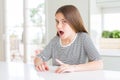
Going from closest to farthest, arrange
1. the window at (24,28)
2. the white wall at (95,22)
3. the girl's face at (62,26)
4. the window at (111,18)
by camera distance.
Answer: the girl's face at (62,26) < the white wall at (95,22) < the window at (111,18) < the window at (24,28)

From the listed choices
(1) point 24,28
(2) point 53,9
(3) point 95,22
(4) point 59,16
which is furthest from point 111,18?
(4) point 59,16

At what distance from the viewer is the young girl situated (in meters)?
1.54

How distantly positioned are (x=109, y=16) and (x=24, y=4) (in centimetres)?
145

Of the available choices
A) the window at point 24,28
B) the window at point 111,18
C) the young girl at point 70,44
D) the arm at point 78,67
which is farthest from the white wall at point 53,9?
the arm at point 78,67

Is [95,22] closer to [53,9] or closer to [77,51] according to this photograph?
[53,9]

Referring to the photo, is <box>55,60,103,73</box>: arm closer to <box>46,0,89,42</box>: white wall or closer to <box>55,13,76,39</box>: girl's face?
<box>55,13,76,39</box>: girl's face

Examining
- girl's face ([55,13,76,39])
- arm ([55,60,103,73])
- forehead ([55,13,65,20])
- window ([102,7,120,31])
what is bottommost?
arm ([55,60,103,73])

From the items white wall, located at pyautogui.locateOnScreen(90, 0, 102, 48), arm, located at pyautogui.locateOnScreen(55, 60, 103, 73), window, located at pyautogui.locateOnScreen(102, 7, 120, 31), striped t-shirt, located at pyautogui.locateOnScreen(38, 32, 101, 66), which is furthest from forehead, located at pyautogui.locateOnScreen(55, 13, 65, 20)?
window, located at pyautogui.locateOnScreen(102, 7, 120, 31)

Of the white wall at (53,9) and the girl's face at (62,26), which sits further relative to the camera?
the white wall at (53,9)

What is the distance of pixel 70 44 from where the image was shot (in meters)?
1.68

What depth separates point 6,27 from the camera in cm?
394

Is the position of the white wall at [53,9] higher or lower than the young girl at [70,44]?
higher

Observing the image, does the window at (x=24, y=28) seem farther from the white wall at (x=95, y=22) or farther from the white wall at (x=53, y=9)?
the white wall at (x=95, y=22)

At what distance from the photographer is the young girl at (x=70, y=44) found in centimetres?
154
